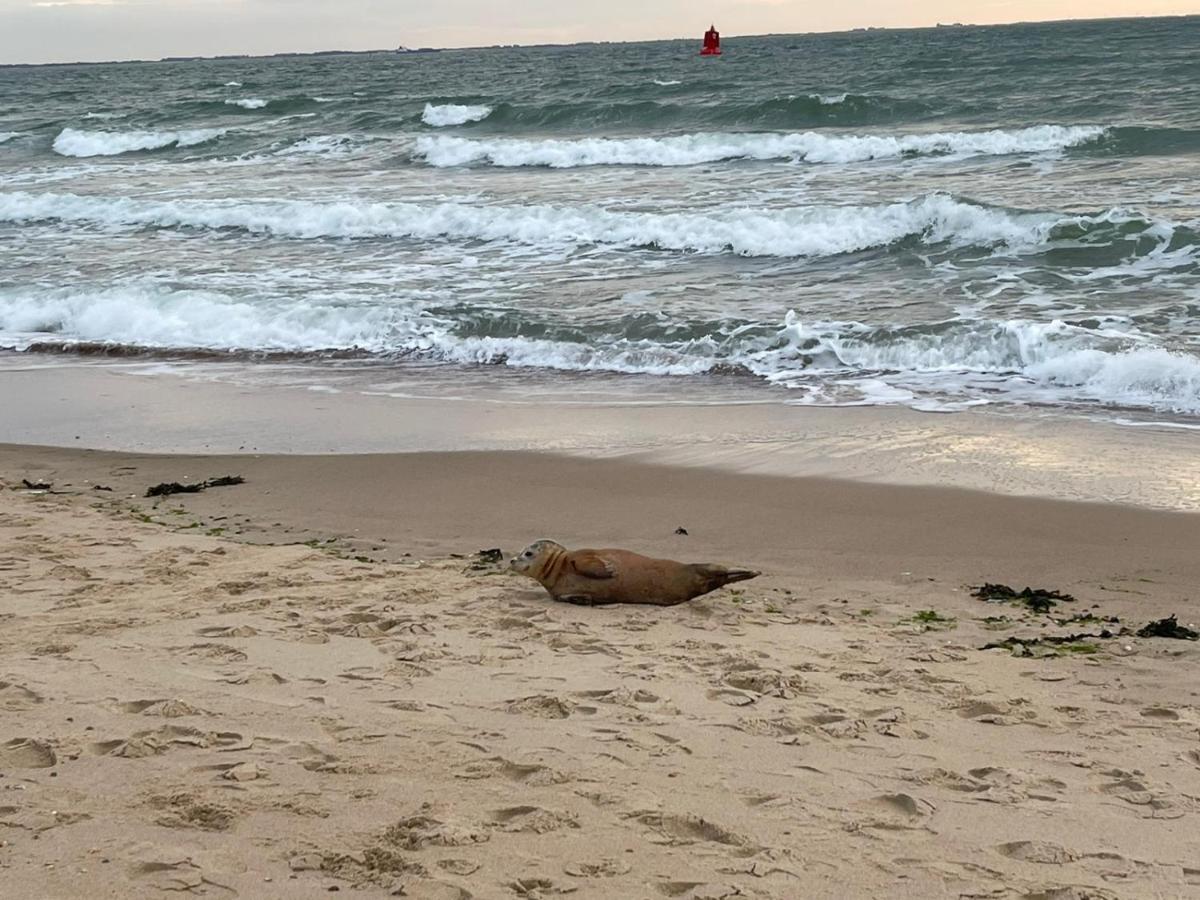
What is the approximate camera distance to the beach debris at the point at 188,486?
7.09 m

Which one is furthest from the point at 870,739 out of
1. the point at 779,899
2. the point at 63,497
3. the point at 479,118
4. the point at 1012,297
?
the point at 479,118

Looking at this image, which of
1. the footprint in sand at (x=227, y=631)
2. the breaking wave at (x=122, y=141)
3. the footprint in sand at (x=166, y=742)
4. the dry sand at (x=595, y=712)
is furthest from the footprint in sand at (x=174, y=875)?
the breaking wave at (x=122, y=141)

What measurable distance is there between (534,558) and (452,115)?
93.0 ft

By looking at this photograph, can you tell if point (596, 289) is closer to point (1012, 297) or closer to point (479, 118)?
point (1012, 297)

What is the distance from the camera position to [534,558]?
205 inches

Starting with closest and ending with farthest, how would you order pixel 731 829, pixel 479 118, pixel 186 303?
pixel 731 829 → pixel 186 303 → pixel 479 118

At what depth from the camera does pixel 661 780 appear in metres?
3.33

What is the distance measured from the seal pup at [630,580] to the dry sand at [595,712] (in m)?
0.10

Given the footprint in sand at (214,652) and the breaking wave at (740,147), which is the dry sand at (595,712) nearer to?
the footprint in sand at (214,652)

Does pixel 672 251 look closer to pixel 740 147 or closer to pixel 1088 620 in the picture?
pixel 740 147

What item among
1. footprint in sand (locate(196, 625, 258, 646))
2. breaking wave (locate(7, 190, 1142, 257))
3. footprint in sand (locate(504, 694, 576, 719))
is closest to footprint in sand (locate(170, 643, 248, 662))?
footprint in sand (locate(196, 625, 258, 646))

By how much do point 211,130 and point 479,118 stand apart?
7223 mm

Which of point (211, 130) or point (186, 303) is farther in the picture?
point (211, 130)

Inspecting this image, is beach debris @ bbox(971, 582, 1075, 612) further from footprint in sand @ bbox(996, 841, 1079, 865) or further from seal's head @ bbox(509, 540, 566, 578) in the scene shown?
footprint in sand @ bbox(996, 841, 1079, 865)
